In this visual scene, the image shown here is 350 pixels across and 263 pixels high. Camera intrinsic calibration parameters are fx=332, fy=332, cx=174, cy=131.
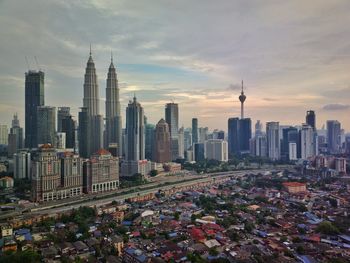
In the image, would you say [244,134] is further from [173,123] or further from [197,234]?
[197,234]

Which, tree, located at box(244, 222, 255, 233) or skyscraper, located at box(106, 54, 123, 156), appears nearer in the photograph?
tree, located at box(244, 222, 255, 233)

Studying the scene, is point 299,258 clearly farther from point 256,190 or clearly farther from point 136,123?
point 136,123

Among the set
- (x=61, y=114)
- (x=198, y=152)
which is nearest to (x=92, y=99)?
(x=61, y=114)

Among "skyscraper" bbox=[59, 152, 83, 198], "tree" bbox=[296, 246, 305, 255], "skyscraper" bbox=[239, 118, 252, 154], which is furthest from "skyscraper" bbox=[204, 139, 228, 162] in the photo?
"tree" bbox=[296, 246, 305, 255]

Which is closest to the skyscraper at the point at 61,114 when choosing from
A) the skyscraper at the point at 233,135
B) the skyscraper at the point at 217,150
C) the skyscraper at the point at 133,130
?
the skyscraper at the point at 133,130

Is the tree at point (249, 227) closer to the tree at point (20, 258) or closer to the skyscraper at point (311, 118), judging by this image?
the tree at point (20, 258)

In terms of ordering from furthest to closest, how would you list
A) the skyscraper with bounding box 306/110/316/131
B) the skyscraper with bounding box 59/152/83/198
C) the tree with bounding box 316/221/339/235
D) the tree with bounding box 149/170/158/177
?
the skyscraper with bounding box 306/110/316/131
the tree with bounding box 149/170/158/177
the skyscraper with bounding box 59/152/83/198
the tree with bounding box 316/221/339/235

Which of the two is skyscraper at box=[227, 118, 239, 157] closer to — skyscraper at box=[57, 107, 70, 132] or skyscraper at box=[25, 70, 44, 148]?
skyscraper at box=[57, 107, 70, 132]
